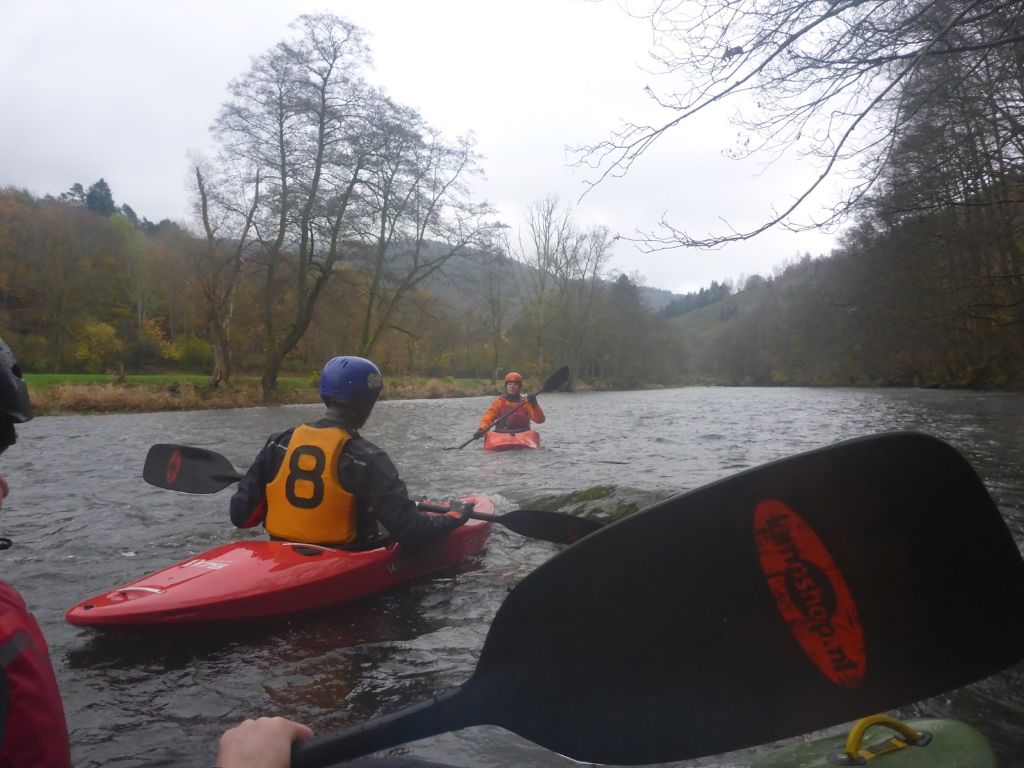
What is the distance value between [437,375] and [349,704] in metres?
35.0

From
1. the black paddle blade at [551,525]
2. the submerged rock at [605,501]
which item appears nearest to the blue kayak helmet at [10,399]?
the black paddle blade at [551,525]

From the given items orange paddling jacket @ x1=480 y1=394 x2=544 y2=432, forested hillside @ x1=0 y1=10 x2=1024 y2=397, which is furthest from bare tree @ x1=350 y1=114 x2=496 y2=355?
orange paddling jacket @ x1=480 y1=394 x2=544 y2=432

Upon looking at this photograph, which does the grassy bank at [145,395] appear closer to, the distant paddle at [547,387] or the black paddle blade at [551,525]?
the distant paddle at [547,387]

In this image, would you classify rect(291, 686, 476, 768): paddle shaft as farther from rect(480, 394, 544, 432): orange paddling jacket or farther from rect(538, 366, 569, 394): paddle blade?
rect(538, 366, 569, 394): paddle blade

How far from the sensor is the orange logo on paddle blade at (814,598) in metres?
1.29

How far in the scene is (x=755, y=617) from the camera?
1.33m

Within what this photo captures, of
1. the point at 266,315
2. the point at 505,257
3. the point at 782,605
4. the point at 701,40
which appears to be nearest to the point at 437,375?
the point at 505,257

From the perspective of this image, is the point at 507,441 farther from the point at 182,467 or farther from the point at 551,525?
the point at 551,525

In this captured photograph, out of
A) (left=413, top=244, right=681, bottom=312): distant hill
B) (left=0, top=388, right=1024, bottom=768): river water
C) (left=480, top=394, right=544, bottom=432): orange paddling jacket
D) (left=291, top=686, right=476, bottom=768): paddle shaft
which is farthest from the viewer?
(left=413, top=244, right=681, bottom=312): distant hill

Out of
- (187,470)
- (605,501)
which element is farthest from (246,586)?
(605,501)

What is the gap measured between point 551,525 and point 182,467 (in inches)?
108

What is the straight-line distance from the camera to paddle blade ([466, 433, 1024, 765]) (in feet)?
4.09

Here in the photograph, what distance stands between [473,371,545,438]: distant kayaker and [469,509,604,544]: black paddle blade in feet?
22.3

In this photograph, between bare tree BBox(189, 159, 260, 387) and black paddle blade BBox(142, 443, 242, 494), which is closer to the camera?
black paddle blade BBox(142, 443, 242, 494)
